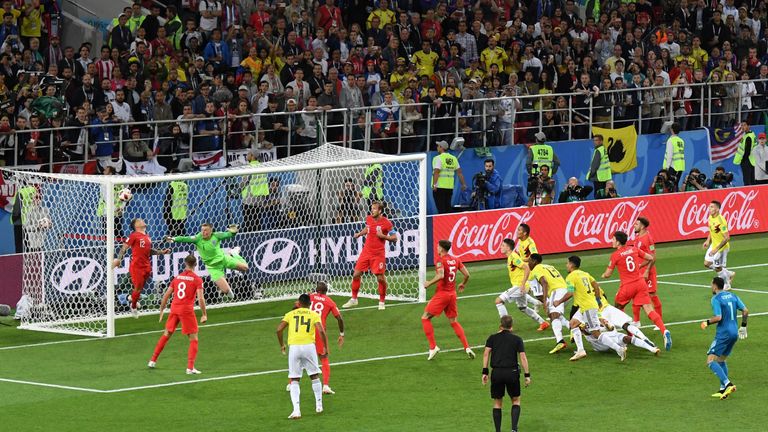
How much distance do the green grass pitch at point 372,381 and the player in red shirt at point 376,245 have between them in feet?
2.72

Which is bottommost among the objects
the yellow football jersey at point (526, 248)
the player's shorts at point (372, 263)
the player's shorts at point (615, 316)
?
the player's shorts at point (615, 316)

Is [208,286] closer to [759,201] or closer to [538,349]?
[538,349]

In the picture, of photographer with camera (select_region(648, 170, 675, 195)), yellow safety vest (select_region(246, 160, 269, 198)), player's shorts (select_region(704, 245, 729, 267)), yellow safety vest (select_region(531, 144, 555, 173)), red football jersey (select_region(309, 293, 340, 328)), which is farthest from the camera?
photographer with camera (select_region(648, 170, 675, 195))

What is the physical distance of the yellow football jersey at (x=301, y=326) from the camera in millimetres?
20781

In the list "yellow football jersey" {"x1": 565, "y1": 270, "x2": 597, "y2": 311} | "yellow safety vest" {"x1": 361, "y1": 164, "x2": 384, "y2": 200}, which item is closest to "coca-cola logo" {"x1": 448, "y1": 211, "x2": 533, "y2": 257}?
"yellow safety vest" {"x1": 361, "y1": 164, "x2": 384, "y2": 200}

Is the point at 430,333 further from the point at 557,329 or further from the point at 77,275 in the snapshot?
the point at 77,275

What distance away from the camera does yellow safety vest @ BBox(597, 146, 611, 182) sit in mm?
37500

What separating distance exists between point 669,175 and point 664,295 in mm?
8158

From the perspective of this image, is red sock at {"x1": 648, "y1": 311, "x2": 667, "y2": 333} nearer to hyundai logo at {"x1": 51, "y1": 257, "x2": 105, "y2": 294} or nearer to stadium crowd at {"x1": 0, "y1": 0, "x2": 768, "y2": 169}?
stadium crowd at {"x1": 0, "y1": 0, "x2": 768, "y2": 169}

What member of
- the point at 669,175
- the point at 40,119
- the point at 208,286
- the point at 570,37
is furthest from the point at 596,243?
the point at 40,119

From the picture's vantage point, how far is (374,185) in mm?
32375

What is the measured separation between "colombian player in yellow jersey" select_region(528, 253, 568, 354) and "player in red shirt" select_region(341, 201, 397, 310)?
4.36 metres

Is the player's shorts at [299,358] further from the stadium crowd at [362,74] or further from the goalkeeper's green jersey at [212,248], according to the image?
the stadium crowd at [362,74]

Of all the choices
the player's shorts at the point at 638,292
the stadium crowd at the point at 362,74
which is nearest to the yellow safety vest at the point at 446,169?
the stadium crowd at the point at 362,74
